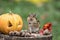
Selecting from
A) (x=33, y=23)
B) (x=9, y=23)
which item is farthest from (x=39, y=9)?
(x=9, y=23)

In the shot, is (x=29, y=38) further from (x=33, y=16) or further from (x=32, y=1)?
(x=32, y=1)

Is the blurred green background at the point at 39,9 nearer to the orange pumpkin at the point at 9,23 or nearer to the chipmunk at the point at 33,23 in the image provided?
the chipmunk at the point at 33,23

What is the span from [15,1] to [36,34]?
6277 mm

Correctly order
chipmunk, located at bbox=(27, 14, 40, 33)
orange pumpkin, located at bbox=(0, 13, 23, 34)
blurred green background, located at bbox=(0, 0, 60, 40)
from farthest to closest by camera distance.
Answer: blurred green background, located at bbox=(0, 0, 60, 40), chipmunk, located at bbox=(27, 14, 40, 33), orange pumpkin, located at bbox=(0, 13, 23, 34)

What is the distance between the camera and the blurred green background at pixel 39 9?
8406 millimetres

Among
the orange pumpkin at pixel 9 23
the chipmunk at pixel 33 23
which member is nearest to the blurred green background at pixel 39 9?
the chipmunk at pixel 33 23

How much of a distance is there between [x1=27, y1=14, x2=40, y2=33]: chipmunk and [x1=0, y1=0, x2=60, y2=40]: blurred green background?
334cm

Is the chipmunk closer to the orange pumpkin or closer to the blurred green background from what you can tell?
the orange pumpkin

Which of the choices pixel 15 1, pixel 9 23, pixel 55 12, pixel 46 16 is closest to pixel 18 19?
pixel 9 23

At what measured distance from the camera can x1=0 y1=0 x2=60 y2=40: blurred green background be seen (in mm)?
8406

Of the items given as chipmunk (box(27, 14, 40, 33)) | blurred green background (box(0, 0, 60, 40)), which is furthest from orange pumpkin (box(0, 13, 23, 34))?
blurred green background (box(0, 0, 60, 40))

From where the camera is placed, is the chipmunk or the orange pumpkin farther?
the chipmunk

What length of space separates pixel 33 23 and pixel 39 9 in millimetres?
5452

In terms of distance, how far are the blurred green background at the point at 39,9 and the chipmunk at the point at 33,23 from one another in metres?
3.34
